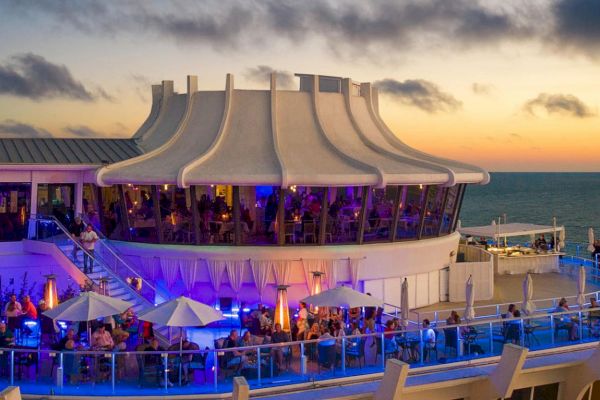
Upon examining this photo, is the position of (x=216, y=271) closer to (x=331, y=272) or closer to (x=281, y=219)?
(x=281, y=219)

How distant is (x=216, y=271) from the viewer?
1096 inches

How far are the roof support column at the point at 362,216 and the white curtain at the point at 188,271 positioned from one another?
6038 mm

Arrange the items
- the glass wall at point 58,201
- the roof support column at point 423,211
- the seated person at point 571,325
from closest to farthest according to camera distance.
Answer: the seated person at point 571,325 < the roof support column at point 423,211 < the glass wall at point 58,201

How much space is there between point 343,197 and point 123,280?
27.2ft

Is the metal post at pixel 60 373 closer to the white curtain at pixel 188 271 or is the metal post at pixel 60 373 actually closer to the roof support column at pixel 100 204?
the white curtain at pixel 188 271

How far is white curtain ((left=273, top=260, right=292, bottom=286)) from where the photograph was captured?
91.1ft

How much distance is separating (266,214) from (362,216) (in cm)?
352

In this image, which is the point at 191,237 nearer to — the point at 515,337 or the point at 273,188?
the point at 273,188

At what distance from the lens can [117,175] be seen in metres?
28.5

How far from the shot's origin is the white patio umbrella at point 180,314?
18.5m

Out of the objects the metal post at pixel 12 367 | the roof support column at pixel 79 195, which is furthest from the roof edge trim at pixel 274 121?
the metal post at pixel 12 367

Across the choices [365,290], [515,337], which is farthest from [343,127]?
[515,337]

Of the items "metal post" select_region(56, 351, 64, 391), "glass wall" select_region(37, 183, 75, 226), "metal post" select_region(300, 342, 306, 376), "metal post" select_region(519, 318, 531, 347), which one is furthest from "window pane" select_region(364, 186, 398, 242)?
"metal post" select_region(56, 351, 64, 391)

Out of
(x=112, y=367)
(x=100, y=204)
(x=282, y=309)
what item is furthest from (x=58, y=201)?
(x=112, y=367)
